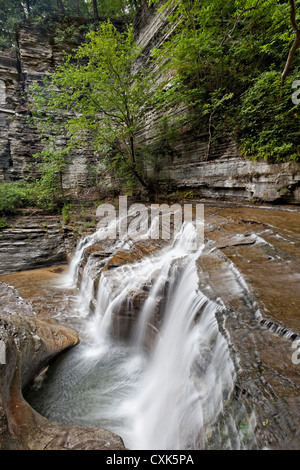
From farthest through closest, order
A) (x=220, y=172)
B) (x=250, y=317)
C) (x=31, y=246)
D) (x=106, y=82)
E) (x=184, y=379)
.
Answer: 1. (x=31, y=246)
2. (x=106, y=82)
3. (x=220, y=172)
4. (x=184, y=379)
5. (x=250, y=317)

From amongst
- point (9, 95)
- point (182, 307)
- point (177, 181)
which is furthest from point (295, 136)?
point (9, 95)

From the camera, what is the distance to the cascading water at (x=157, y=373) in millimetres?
1869

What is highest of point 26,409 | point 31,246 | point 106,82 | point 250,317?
point 106,82

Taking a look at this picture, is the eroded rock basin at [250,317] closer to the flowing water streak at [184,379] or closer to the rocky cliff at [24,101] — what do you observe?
the flowing water streak at [184,379]

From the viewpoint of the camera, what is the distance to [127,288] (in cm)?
398

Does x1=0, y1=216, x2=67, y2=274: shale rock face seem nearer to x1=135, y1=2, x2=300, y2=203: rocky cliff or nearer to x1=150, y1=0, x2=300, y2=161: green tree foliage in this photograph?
x1=135, y1=2, x2=300, y2=203: rocky cliff

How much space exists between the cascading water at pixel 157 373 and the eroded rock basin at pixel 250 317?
33 mm

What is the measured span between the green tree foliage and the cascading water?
4.25m

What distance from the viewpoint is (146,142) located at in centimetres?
1106

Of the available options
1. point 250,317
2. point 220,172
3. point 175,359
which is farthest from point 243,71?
point 175,359

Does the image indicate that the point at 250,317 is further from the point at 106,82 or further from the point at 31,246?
the point at 106,82

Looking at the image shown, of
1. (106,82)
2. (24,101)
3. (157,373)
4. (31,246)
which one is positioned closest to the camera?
(157,373)

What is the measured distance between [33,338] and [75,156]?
13356 millimetres

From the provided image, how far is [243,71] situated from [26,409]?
10.4m
